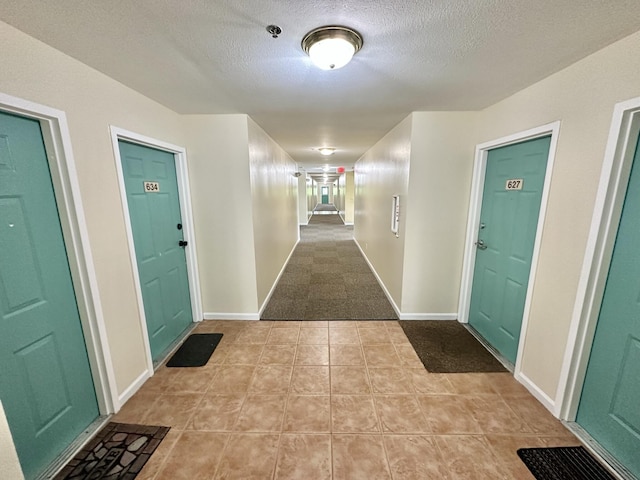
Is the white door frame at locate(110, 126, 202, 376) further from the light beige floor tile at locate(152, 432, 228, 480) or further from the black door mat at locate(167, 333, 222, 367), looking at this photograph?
the light beige floor tile at locate(152, 432, 228, 480)

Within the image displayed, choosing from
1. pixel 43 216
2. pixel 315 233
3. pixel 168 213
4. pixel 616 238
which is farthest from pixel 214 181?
pixel 315 233

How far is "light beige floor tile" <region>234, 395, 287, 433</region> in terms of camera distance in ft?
5.53

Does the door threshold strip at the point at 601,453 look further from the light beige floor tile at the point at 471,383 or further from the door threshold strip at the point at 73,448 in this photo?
the door threshold strip at the point at 73,448

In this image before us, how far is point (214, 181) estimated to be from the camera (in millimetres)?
2801

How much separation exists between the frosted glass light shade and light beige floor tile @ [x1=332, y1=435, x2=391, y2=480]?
2.25 meters

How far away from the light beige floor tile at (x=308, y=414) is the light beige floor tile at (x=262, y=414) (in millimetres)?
58

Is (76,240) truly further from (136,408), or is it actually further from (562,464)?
(562,464)

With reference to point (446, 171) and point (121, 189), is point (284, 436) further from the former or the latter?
point (446, 171)

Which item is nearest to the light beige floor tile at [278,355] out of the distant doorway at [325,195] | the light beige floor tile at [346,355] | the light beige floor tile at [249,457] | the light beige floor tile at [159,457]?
the light beige floor tile at [346,355]

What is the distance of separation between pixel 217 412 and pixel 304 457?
28.3 inches

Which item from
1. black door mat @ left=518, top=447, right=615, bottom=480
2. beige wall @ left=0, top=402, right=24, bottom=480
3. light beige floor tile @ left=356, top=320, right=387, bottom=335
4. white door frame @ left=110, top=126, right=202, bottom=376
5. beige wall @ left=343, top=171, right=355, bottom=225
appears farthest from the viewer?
beige wall @ left=343, top=171, right=355, bottom=225

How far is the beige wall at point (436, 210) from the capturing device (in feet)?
8.75

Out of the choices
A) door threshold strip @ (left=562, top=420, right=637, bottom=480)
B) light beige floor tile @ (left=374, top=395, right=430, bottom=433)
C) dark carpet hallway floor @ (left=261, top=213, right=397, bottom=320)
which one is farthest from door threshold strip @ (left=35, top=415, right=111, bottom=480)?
door threshold strip @ (left=562, top=420, right=637, bottom=480)

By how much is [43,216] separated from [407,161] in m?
2.99
